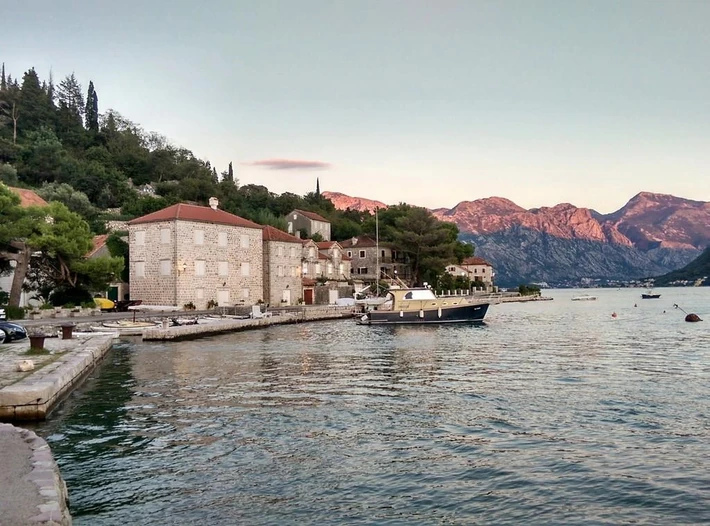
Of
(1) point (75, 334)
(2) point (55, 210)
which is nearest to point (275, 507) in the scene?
(1) point (75, 334)

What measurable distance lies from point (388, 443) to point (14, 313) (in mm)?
34492

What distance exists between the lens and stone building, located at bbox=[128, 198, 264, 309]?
52062 mm

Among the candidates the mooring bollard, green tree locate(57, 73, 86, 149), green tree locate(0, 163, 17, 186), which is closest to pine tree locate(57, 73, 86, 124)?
green tree locate(57, 73, 86, 149)

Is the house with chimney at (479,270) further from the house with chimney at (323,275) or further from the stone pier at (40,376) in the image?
the stone pier at (40,376)

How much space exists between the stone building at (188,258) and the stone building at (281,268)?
5.01 metres

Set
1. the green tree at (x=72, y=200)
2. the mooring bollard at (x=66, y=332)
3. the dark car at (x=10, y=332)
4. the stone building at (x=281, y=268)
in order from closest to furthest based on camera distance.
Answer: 1. the dark car at (x=10, y=332)
2. the mooring bollard at (x=66, y=332)
3. the stone building at (x=281, y=268)
4. the green tree at (x=72, y=200)

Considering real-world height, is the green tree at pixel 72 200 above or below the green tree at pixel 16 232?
above

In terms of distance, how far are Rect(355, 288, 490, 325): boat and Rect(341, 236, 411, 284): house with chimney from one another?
43.7 metres

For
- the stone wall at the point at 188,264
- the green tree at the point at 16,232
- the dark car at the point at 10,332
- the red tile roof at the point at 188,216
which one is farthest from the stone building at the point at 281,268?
the dark car at the point at 10,332

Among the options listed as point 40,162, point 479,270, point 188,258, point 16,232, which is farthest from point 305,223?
point 16,232

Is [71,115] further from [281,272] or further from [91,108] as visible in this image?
[281,272]

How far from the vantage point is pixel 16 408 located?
1384 centimetres

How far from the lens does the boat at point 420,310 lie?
50156 millimetres

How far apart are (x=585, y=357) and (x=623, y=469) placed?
18.0 metres
